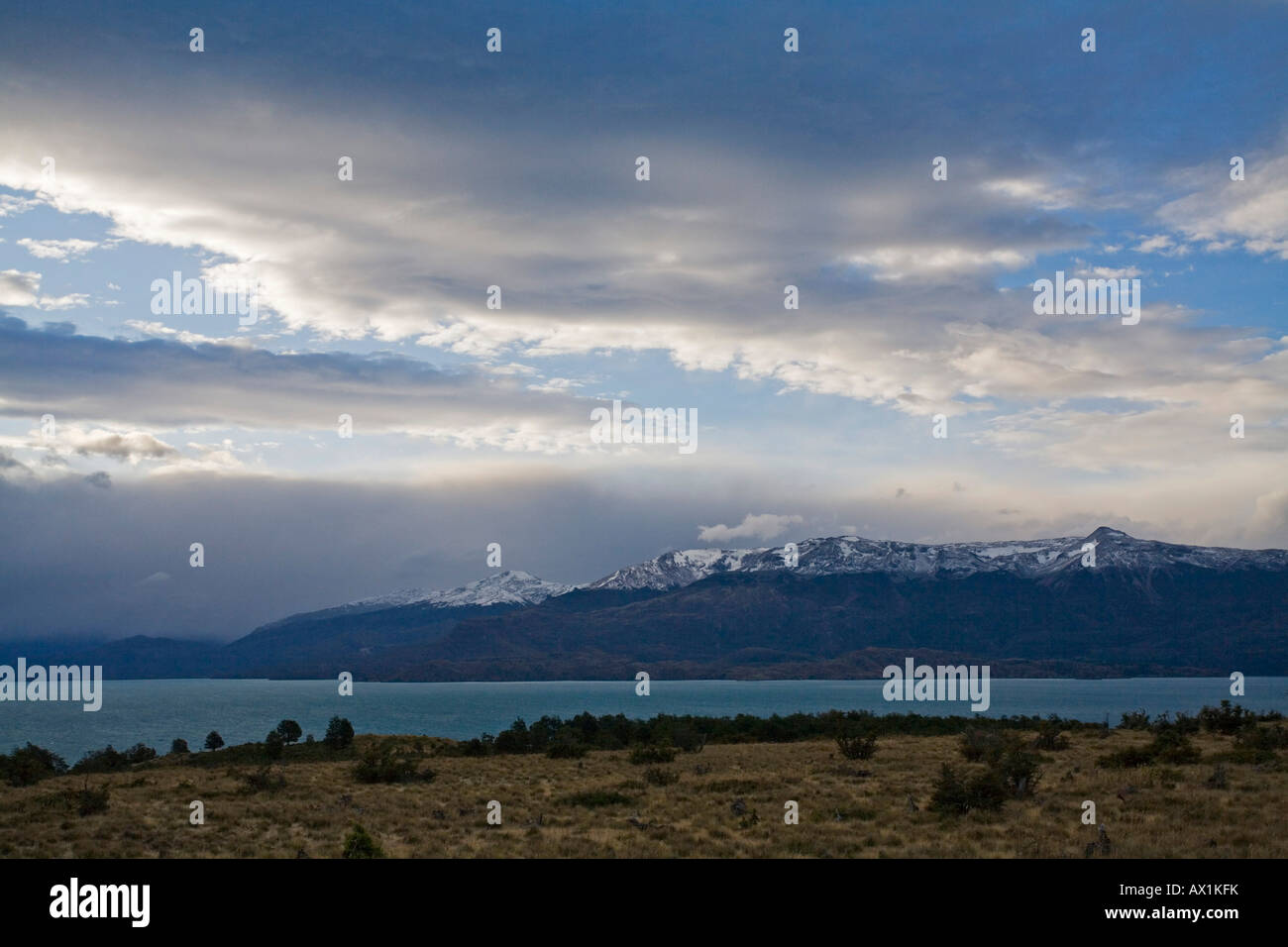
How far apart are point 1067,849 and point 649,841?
8.51 m

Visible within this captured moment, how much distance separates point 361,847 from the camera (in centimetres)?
1847

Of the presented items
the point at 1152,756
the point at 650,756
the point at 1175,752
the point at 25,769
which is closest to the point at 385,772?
the point at 650,756

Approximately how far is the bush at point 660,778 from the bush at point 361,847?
1428 cm

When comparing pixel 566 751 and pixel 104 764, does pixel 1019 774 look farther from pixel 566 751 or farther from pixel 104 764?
pixel 104 764

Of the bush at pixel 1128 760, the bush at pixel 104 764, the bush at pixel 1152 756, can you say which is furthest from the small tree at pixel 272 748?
the bush at pixel 1152 756

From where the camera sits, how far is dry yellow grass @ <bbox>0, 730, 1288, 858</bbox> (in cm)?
1922

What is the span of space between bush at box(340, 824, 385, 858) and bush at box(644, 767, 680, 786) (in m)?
14.3

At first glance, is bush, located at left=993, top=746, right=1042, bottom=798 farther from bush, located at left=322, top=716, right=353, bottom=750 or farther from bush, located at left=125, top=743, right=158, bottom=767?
bush, located at left=125, top=743, right=158, bottom=767

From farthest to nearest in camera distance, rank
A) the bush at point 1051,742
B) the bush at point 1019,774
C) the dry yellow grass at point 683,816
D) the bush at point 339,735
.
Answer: the bush at point 339,735 < the bush at point 1051,742 < the bush at point 1019,774 < the dry yellow grass at point 683,816

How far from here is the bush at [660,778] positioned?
31.7 meters

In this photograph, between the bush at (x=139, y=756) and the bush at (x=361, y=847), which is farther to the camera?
the bush at (x=139, y=756)

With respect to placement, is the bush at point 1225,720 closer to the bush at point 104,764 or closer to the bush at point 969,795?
the bush at point 969,795

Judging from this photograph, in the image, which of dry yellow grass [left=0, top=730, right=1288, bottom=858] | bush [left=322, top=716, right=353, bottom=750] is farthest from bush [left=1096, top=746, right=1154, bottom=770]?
bush [left=322, top=716, right=353, bottom=750]
